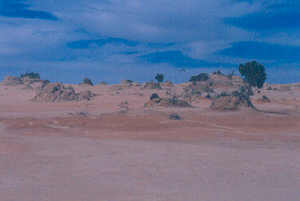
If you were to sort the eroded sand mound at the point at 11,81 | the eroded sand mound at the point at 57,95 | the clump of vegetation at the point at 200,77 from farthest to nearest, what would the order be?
the clump of vegetation at the point at 200,77 → the eroded sand mound at the point at 11,81 → the eroded sand mound at the point at 57,95

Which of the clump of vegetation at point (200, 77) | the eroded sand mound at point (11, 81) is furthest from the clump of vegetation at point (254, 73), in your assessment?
the eroded sand mound at point (11, 81)

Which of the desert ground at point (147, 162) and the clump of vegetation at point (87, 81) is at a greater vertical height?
the clump of vegetation at point (87, 81)

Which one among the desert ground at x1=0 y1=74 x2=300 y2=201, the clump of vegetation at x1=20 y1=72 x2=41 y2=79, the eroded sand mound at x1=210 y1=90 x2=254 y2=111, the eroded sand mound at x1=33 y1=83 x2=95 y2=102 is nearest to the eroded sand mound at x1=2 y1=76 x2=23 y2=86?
the clump of vegetation at x1=20 y1=72 x2=41 y2=79

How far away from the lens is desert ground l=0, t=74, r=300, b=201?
600 centimetres

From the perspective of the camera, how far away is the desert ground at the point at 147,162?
6.00 metres

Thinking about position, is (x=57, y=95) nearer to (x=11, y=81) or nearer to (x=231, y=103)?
(x=231, y=103)

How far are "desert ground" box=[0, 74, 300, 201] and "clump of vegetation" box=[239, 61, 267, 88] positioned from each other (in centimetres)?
3227

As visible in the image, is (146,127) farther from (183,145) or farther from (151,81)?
(151,81)

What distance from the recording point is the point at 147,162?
837 centimetres

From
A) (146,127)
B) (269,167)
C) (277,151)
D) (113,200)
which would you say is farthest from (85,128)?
(113,200)

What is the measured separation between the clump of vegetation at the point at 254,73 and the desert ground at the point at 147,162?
106 feet

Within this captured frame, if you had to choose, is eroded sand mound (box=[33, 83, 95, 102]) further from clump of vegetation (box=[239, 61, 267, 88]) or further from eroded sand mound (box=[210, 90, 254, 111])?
clump of vegetation (box=[239, 61, 267, 88])

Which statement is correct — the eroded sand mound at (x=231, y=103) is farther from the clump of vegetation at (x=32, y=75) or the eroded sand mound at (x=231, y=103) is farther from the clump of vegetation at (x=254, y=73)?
the clump of vegetation at (x=32, y=75)

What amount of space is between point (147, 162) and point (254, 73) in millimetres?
41165
